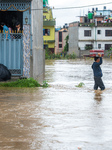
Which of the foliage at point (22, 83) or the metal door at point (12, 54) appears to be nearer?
the foliage at point (22, 83)

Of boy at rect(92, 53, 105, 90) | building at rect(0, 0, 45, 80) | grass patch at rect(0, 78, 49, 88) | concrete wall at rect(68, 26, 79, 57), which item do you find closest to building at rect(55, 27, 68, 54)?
concrete wall at rect(68, 26, 79, 57)

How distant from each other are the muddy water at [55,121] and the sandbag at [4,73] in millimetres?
3251

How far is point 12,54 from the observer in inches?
640

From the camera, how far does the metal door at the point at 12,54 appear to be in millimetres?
16188

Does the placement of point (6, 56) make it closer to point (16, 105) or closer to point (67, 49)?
point (16, 105)

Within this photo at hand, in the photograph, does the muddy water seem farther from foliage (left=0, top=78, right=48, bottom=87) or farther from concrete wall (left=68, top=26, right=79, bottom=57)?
concrete wall (left=68, top=26, right=79, bottom=57)

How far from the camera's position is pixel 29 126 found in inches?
272

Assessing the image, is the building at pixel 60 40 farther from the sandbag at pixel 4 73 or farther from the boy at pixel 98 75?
the boy at pixel 98 75

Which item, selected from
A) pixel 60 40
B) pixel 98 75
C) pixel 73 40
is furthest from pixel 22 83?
pixel 60 40

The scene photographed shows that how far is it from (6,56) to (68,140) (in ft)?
35.8

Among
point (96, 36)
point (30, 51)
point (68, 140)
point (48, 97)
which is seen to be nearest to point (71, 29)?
point (96, 36)

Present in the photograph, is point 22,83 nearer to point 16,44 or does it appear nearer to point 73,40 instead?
point 16,44

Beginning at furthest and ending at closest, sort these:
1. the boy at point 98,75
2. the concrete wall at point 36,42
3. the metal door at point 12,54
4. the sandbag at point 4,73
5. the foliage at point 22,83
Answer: the concrete wall at point 36,42 < the metal door at point 12,54 < the sandbag at point 4,73 < the foliage at point 22,83 < the boy at point 98,75

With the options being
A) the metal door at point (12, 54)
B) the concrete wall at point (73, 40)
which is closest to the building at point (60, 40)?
the concrete wall at point (73, 40)
